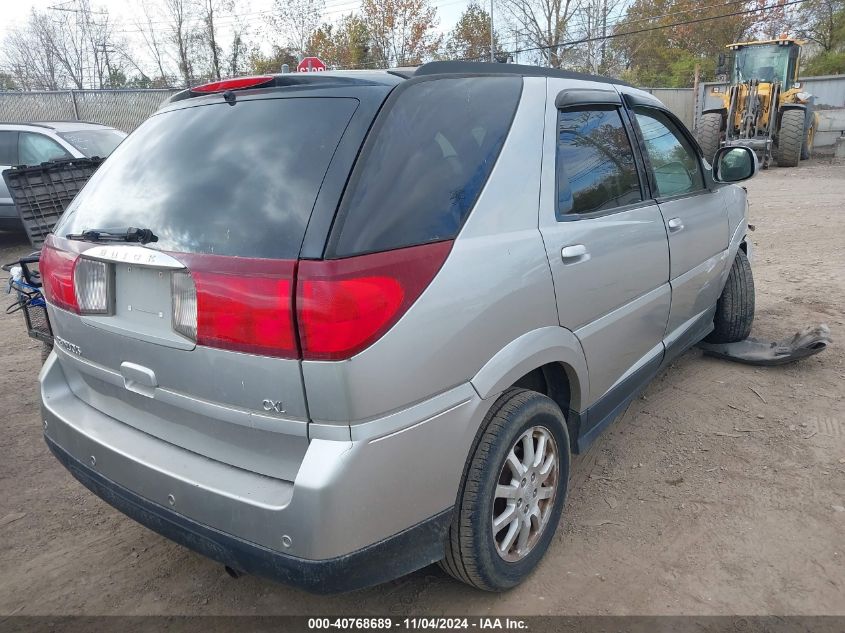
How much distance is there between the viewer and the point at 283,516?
170cm

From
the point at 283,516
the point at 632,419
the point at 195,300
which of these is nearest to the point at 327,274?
the point at 195,300

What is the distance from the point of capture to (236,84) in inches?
85.6

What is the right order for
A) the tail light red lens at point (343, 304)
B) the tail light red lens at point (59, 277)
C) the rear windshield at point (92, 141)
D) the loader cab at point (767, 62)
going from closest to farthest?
the tail light red lens at point (343, 304)
the tail light red lens at point (59, 277)
the rear windshield at point (92, 141)
the loader cab at point (767, 62)

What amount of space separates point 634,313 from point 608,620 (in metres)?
1.33

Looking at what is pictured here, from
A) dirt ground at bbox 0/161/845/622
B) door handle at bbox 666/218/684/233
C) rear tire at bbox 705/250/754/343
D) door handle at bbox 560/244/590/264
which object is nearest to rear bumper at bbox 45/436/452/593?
dirt ground at bbox 0/161/845/622

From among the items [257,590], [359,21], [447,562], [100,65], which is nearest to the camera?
[447,562]

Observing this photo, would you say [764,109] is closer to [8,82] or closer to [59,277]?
[59,277]

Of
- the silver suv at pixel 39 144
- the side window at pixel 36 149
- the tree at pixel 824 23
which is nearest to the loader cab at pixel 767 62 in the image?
the silver suv at pixel 39 144

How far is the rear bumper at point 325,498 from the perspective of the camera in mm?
1670

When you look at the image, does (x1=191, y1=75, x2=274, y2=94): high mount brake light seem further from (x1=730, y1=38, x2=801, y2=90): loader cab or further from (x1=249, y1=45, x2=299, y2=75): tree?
(x1=249, y1=45, x2=299, y2=75): tree

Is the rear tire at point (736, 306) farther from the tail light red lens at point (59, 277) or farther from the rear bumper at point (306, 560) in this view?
the tail light red lens at point (59, 277)

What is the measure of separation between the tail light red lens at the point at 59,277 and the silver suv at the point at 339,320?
1cm

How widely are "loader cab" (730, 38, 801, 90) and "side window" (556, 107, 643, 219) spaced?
1796 cm

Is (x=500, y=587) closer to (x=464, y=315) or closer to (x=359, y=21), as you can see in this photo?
(x=464, y=315)
